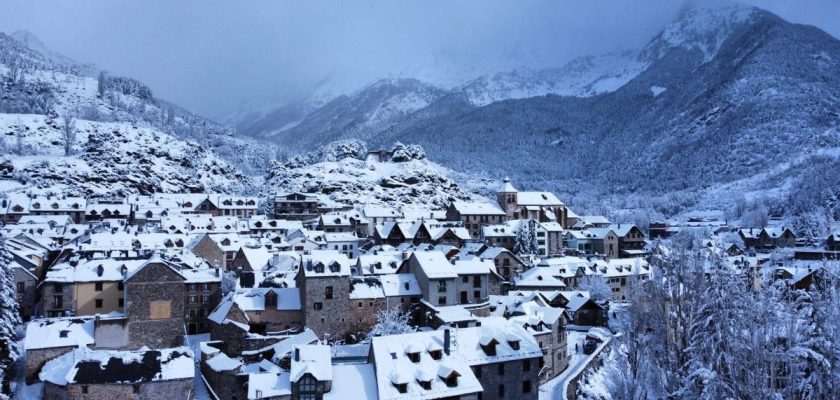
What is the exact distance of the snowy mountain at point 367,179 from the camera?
5689 inches

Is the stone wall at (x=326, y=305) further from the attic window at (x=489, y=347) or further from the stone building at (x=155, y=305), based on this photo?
the attic window at (x=489, y=347)

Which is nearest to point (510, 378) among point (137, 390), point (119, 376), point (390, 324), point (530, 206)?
point (390, 324)

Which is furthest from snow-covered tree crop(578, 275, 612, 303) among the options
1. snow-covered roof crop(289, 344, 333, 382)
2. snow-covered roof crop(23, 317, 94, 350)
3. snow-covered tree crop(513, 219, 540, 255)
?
snow-covered roof crop(23, 317, 94, 350)

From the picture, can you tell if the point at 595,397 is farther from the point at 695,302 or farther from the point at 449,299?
the point at 449,299

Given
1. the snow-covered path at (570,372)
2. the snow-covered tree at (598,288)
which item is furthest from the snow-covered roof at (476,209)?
the snow-covered path at (570,372)

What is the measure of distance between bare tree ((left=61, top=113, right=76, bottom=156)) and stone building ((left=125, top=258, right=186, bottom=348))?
12225 centimetres

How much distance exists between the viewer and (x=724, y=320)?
37.6 m

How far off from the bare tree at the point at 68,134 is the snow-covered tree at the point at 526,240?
11847 cm

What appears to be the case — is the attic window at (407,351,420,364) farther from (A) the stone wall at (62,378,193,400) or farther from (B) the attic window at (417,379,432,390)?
(A) the stone wall at (62,378,193,400)

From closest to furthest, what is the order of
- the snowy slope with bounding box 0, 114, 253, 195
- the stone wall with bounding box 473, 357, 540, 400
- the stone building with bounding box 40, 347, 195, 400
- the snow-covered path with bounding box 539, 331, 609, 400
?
the stone building with bounding box 40, 347, 195, 400 < the stone wall with bounding box 473, 357, 540, 400 < the snow-covered path with bounding box 539, 331, 609, 400 < the snowy slope with bounding box 0, 114, 253, 195

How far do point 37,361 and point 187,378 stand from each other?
11.4 m

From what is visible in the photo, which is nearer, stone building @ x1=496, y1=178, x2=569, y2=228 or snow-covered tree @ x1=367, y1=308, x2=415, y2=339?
snow-covered tree @ x1=367, y1=308, x2=415, y2=339

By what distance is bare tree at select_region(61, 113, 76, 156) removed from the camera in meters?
156

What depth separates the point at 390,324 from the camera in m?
52.1
